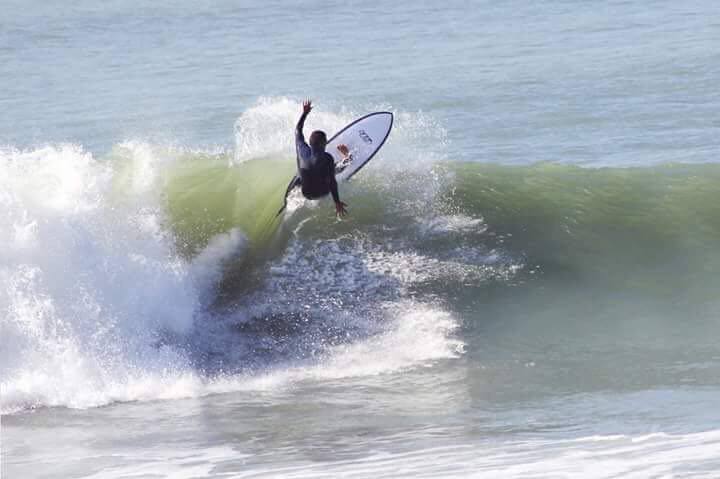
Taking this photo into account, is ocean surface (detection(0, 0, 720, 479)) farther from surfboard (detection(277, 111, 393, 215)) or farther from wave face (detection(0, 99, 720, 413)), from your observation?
surfboard (detection(277, 111, 393, 215))

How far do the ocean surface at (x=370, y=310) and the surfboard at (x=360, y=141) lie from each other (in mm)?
292

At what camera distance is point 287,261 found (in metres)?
13.5

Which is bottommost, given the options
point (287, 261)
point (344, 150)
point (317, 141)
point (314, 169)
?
point (287, 261)

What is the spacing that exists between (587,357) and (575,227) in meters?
3.50

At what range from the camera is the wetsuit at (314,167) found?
42.9 feet

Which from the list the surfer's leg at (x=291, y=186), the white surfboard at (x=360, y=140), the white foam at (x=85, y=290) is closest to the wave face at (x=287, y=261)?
the white foam at (x=85, y=290)

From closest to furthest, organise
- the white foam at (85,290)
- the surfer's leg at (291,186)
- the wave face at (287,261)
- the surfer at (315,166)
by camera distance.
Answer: the white foam at (85,290)
the wave face at (287,261)
the surfer at (315,166)
the surfer's leg at (291,186)

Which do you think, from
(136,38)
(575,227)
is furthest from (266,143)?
(136,38)

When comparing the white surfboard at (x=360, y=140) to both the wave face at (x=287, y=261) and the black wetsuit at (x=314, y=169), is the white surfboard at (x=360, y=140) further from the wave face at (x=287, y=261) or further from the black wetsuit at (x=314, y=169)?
the black wetsuit at (x=314, y=169)

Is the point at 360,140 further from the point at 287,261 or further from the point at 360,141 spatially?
the point at 287,261

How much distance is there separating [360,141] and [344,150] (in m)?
0.23

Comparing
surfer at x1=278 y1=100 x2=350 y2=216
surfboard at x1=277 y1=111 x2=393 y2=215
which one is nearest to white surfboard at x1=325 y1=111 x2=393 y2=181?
surfboard at x1=277 y1=111 x2=393 y2=215

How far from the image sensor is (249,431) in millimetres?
9789

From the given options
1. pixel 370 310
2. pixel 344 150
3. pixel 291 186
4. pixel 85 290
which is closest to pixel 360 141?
pixel 344 150
